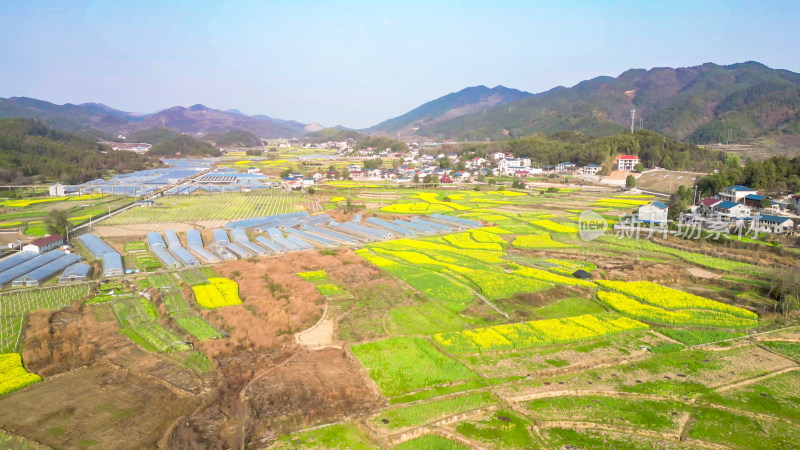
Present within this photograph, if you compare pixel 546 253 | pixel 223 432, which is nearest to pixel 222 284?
pixel 223 432

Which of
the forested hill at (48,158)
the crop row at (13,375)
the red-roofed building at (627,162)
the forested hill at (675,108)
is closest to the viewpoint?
the crop row at (13,375)

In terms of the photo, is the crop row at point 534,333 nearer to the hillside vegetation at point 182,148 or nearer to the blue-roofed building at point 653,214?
the blue-roofed building at point 653,214

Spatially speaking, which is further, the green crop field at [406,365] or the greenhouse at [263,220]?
the greenhouse at [263,220]

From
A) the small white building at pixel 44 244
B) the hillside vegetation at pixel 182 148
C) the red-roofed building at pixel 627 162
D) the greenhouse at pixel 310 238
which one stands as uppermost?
the hillside vegetation at pixel 182 148

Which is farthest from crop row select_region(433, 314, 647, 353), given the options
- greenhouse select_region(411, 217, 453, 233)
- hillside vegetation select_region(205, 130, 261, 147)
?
hillside vegetation select_region(205, 130, 261, 147)

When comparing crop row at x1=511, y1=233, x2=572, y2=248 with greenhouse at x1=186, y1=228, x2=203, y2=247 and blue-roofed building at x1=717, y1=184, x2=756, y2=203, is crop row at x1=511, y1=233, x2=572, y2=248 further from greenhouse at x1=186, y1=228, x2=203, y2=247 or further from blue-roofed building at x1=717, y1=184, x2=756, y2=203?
greenhouse at x1=186, y1=228, x2=203, y2=247

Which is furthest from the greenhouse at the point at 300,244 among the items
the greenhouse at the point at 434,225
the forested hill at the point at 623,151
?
the forested hill at the point at 623,151
